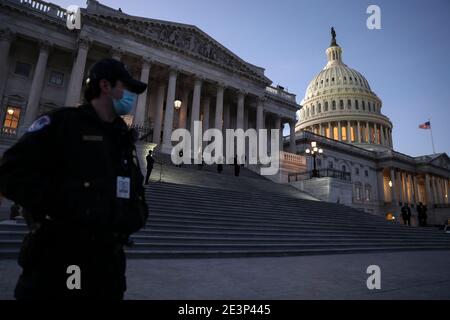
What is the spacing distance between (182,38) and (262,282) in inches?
1132

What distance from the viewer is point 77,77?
2295 cm

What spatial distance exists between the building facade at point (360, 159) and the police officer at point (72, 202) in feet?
80.1

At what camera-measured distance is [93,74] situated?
228 centimetres

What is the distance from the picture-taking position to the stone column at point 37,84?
22.0 metres

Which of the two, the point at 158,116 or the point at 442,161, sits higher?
the point at 442,161

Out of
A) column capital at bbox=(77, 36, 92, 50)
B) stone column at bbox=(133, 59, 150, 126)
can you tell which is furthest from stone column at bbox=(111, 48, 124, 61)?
stone column at bbox=(133, 59, 150, 126)

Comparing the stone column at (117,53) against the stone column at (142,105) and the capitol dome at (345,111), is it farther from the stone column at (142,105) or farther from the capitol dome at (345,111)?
the capitol dome at (345,111)

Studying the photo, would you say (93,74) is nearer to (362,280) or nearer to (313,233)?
(362,280)

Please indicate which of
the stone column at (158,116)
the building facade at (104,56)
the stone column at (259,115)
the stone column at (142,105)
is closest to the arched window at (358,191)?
the stone column at (259,115)

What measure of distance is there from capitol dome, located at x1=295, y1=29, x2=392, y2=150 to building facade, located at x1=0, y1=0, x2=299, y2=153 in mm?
54432

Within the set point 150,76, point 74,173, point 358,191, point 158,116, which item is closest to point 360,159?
point 358,191

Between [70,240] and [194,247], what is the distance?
26.7 feet

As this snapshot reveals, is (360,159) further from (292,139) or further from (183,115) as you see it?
(183,115)

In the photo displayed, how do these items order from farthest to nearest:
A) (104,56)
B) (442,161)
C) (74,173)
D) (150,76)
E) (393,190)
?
(442,161)
(393,190)
(150,76)
(104,56)
(74,173)
